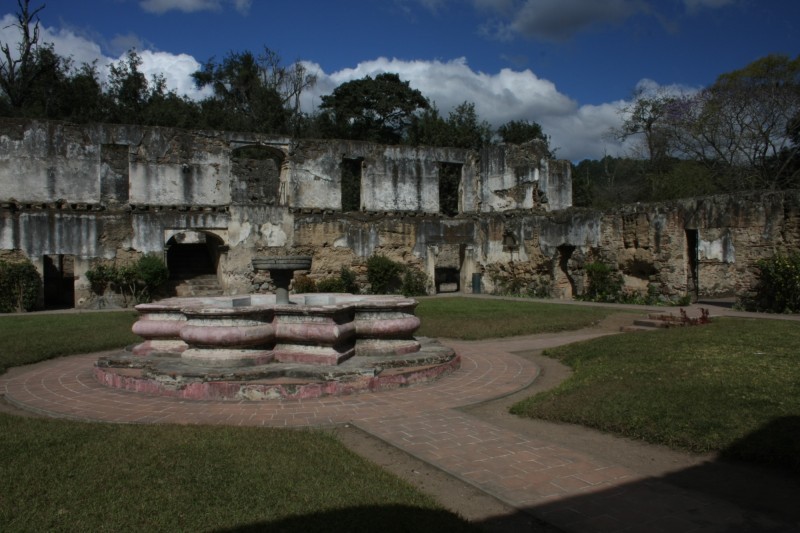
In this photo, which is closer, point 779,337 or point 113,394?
point 113,394

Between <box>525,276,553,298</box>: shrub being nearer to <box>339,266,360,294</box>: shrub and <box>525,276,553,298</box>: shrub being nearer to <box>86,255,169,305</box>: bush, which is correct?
<box>339,266,360,294</box>: shrub

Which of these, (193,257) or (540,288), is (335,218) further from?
(540,288)

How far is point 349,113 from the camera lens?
3934 cm

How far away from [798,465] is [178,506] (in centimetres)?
405

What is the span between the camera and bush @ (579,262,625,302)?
1795cm

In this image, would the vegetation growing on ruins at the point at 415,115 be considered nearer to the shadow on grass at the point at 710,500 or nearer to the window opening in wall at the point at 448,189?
the window opening in wall at the point at 448,189

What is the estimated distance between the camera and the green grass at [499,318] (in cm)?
1162

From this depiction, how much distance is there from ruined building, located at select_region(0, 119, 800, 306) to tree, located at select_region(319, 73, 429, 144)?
1543cm

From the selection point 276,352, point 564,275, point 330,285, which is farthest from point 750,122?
point 276,352

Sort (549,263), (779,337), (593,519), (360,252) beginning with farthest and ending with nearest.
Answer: (360,252) → (549,263) → (779,337) → (593,519)

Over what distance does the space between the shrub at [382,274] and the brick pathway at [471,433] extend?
12.6 m

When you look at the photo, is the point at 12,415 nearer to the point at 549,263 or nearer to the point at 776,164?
the point at 549,263

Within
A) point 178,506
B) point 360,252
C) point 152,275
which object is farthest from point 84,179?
point 178,506

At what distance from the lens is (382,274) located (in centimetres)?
2136
